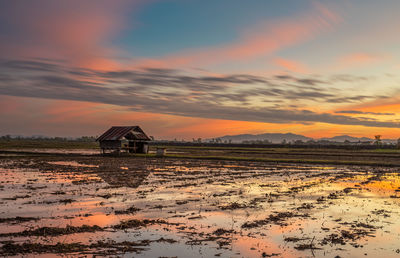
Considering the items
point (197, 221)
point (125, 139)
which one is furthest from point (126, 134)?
point (197, 221)

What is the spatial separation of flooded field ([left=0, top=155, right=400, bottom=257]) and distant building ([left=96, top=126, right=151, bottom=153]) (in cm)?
3816

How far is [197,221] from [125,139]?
1926 inches

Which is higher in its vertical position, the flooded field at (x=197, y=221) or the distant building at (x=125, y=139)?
the distant building at (x=125, y=139)

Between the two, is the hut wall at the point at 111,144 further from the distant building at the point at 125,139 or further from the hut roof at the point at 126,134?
the hut roof at the point at 126,134

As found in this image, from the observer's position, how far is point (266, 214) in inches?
533

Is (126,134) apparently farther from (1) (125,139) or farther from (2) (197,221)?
(2) (197,221)

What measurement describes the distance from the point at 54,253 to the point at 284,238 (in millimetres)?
6311

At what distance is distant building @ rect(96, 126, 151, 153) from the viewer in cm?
5857

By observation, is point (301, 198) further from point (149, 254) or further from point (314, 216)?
point (149, 254)

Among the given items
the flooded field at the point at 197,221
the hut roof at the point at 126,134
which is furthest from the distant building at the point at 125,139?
the flooded field at the point at 197,221

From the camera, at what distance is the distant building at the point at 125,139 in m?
58.6

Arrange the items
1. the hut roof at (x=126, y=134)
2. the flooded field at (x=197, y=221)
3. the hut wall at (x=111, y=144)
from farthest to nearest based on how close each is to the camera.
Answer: the hut roof at (x=126, y=134)
the hut wall at (x=111, y=144)
the flooded field at (x=197, y=221)

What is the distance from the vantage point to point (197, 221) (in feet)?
39.9

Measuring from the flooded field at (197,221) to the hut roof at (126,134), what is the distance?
126ft
